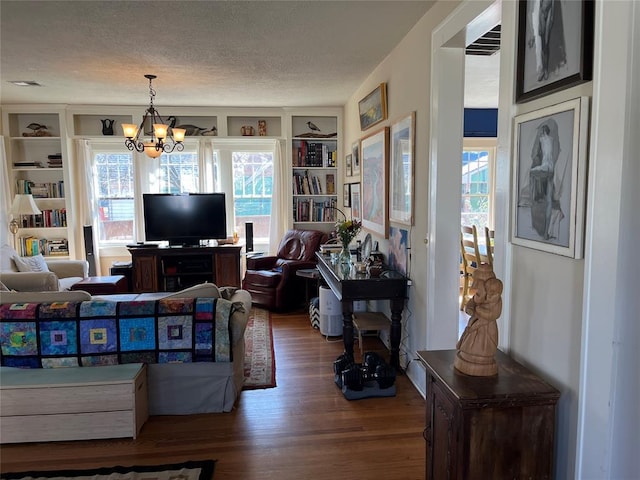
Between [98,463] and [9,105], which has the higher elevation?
[9,105]

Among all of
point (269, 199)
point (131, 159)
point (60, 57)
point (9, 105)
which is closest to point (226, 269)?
point (269, 199)

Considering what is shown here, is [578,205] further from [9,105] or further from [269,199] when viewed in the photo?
[9,105]

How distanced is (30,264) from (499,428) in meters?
5.14

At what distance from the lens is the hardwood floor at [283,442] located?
2.39 metres

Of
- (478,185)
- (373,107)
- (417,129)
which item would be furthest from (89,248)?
(478,185)

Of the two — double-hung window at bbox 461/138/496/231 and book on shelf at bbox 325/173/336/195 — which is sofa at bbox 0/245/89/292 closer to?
book on shelf at bbox 325/173/336/195

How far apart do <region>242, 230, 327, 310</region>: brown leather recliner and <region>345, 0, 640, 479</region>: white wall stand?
3.84 meters


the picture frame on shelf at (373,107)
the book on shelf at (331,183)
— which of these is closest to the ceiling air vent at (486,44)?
the picture frame on shelf at (373,107)

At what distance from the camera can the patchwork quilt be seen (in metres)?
2.69

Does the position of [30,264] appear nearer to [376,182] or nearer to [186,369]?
[186,369]

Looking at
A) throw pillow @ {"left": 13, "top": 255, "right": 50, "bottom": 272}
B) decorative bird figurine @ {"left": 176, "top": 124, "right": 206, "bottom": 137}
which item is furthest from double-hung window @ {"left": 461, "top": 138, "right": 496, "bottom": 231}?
throw pillow @ {"left": 13, "top": 255, "right": 50, "bottom": 272}

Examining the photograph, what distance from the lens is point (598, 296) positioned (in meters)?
1.35

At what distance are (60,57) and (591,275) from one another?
4279mm

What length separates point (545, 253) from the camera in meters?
1.66
